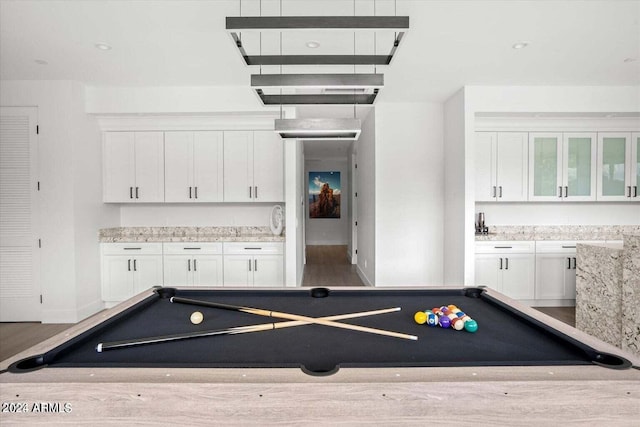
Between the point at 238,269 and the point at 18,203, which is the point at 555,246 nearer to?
the point at 238,269

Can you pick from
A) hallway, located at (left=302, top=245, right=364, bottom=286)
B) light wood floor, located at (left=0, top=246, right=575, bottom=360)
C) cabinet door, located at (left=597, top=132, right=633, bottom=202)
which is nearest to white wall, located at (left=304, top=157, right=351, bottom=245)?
light wood floor, located at (left=0, top=246, right=575, bottom=360)

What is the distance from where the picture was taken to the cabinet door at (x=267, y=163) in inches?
172

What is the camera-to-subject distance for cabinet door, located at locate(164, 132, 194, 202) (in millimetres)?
4359

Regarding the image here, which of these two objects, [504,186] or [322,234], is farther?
[322,234]

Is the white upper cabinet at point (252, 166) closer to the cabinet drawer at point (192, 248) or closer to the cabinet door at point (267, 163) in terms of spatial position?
the cabinet door at point (267, 163)

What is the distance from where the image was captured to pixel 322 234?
403 inches

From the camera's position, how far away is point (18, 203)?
3730 mm

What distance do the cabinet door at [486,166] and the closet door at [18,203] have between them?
5.33m

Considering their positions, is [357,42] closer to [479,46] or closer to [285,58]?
[479,46]

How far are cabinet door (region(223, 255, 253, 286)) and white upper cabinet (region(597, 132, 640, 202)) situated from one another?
4682 mm

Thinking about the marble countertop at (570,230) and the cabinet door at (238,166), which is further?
the marble countertop at (570,230)

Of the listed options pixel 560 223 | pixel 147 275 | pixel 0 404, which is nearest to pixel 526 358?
pixel 0 404

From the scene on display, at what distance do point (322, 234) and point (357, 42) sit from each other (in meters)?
7.68

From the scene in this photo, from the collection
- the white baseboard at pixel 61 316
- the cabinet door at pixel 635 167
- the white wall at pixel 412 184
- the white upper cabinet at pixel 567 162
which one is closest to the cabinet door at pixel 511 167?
the white upper cabinet at pixel 567 162
